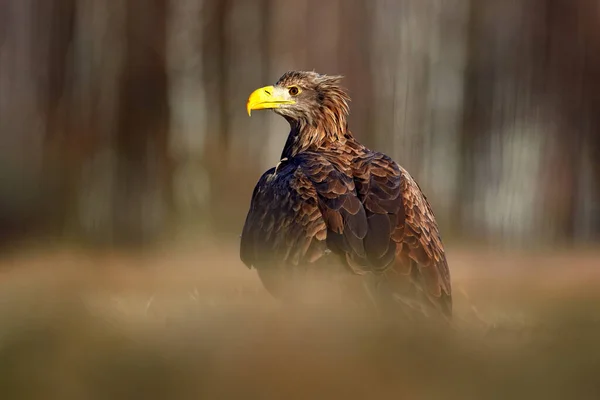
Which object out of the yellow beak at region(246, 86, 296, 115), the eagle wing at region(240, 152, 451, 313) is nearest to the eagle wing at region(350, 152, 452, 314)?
the eagle wing at region(240, 152, 451, 313)

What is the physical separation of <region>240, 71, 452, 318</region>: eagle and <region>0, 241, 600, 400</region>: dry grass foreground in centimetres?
70

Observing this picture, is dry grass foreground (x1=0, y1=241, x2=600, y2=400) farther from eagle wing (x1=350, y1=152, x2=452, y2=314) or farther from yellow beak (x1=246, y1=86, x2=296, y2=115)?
yellow beak (x1=246, y1=86, x2=296, y2=115)

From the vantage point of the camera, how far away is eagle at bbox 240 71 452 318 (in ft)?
13.0

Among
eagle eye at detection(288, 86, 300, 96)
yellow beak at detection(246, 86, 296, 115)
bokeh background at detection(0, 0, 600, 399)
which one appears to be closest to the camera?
yellow beak at detection(246, 86, 296, 115)

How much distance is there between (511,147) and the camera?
1237cm

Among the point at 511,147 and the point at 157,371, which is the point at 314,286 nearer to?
the point at 157,371

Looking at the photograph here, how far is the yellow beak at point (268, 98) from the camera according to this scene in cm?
539

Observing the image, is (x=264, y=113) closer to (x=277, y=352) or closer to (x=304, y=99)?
(x=304, y=99)

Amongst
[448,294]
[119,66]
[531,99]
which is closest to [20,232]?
[119,66]

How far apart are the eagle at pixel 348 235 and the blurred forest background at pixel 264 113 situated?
19.4 ft

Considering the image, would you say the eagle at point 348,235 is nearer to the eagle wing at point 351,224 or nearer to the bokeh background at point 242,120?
the eagle wing at point 351,224

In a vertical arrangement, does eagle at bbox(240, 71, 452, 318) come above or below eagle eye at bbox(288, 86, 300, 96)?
below

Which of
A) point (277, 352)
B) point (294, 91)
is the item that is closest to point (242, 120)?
point (294, 91)

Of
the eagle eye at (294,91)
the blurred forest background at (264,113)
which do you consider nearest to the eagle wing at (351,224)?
the eagle eye at (294,91)
